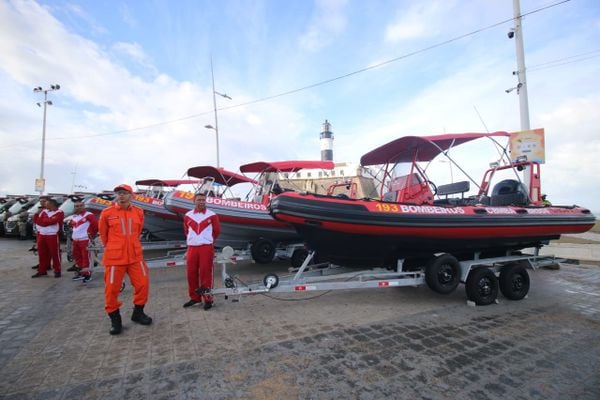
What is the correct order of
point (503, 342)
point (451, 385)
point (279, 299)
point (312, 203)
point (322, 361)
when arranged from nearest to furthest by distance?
point (451, 385) < point (322, 361) < point (503, 342) < point (312, 203) < point (279, 299)

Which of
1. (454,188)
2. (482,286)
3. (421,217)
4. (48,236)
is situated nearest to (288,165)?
(454,188)

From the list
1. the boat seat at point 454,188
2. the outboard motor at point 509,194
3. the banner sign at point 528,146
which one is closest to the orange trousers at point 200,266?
the boat seat at point 454,188

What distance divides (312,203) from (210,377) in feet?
7.44

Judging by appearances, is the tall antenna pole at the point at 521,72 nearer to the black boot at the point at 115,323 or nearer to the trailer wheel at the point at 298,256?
the trailer wheel at the point at 298,256

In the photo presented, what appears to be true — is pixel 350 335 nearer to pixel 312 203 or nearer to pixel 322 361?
pixel 322 361

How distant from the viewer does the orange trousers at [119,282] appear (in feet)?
10.4

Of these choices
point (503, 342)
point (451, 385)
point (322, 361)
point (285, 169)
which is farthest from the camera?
point (285, 169)

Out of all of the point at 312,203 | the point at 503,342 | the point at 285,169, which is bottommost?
the point at 503,342

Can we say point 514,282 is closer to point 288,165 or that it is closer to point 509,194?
point 509,194

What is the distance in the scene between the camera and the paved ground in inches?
88.4

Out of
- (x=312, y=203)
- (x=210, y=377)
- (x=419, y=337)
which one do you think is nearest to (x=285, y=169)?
(x=312, y=203)

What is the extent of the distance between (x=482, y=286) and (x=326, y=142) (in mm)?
42203

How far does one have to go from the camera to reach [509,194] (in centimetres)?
548

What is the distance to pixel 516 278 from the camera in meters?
4.76
